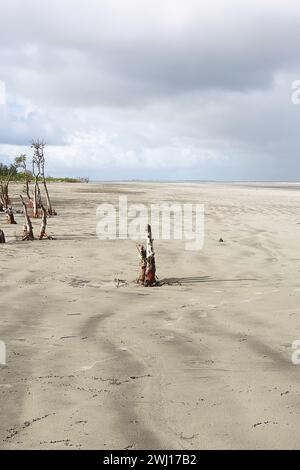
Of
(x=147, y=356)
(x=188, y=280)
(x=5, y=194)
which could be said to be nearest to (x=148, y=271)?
(x=188, y=280)

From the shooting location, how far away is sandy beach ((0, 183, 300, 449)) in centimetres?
295

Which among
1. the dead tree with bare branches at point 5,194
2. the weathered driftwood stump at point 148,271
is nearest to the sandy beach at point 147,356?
the weathered driftwood stump at point 148,271

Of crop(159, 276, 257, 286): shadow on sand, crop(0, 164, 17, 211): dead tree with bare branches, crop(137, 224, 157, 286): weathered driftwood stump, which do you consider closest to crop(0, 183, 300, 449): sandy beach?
crop(159, 276, 257, 286): shadow on sand

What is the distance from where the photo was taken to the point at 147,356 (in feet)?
14.2

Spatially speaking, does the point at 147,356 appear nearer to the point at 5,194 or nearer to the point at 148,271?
the point at 148,271

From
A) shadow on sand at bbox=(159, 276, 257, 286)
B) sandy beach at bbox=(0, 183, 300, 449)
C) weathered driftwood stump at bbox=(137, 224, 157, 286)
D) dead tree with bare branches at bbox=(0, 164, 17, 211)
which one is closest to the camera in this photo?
sandy beach at bbox=(0, 183, 300, 449)

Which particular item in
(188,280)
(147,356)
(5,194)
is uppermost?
(5,194)

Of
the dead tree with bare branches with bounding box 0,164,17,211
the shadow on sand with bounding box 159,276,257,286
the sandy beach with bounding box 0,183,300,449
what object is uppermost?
the dead tree with bare branches with bounding box 0,164,17,211

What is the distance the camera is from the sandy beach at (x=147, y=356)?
2.95m

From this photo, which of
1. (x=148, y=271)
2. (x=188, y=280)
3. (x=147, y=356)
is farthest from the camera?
(x=188, y=280)

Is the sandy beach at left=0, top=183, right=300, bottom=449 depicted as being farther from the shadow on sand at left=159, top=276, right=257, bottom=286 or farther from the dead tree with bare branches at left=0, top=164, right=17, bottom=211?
the dead tree with bare branches at left=0, top=164, right=17, bottom=211
